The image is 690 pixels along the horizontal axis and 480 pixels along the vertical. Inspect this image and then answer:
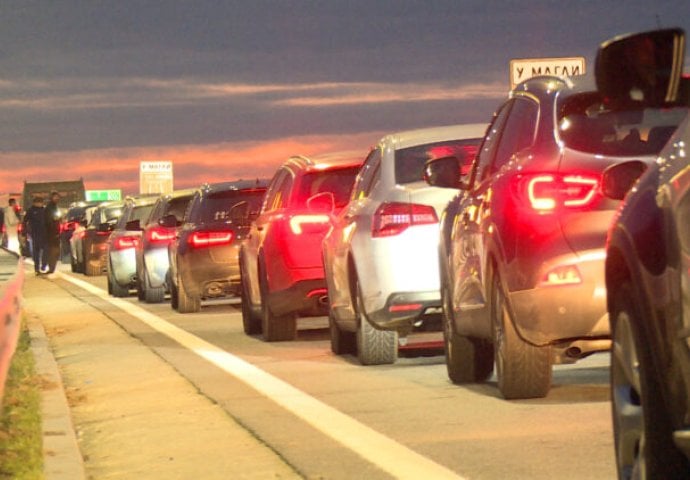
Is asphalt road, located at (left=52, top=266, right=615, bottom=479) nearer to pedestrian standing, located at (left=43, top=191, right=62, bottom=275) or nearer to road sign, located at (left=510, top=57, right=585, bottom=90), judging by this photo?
road sign, located at (left=510, top=57, right=585, bottom=90)

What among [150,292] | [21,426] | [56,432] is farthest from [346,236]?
[150,292]

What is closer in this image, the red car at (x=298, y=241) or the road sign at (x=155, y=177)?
the red car at (x=298, y=241)

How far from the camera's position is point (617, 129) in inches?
388

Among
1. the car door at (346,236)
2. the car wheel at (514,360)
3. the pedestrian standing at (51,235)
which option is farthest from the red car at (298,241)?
the pedestrian standing at (51,235)

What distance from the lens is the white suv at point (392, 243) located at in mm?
13039

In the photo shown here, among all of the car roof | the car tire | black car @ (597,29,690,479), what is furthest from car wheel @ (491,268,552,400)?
black car @ (597,29,690,479)

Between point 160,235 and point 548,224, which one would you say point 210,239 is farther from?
point 548,224

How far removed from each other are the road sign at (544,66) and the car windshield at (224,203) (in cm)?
335

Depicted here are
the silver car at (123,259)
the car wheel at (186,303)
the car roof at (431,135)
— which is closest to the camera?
the car roof at (431,135)

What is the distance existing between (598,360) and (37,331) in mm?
8242

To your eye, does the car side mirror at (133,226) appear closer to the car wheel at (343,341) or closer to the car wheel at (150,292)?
the car wheel at (150,292)

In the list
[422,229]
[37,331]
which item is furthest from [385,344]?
[37,331]

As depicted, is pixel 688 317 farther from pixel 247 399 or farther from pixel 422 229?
pixel 422 229

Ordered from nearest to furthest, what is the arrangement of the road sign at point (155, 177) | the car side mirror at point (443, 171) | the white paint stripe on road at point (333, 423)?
1. the white paint stripe on road at point (333, 423)
2. the car side mirror at point (443, 171)
3. the road sign at point (155, 177)
